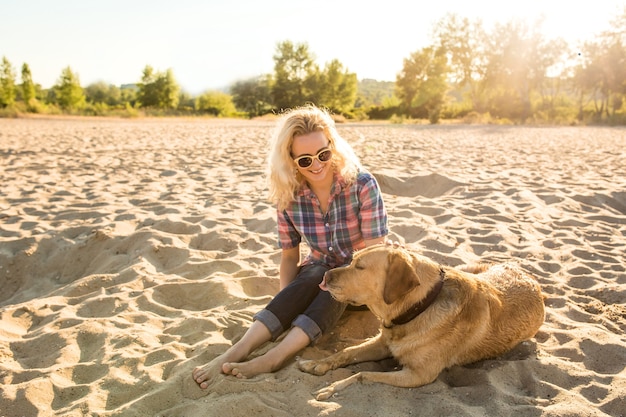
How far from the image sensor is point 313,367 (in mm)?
3299

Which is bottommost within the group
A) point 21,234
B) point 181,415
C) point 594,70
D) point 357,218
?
point 181,415

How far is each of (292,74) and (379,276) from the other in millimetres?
62749

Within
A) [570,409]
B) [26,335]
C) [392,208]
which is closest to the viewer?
[570,409]

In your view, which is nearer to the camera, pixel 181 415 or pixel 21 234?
pixel 181 415

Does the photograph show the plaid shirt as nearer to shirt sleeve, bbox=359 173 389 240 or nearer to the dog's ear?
shirt sleeve, bbox=359 173 389 240

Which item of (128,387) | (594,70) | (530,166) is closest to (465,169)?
(530,166)

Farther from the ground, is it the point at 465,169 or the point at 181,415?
the point at 465,169

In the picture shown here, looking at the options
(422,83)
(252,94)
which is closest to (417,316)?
(422,83)

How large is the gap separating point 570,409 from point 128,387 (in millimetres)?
2751

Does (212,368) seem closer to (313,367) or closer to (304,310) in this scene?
(313,367)

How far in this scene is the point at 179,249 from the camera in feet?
18.6

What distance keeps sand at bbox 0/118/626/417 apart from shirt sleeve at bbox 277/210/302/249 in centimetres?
68

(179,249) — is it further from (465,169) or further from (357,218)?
(465,169)

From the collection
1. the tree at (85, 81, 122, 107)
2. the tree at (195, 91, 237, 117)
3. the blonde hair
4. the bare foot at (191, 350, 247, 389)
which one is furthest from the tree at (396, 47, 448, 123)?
the tree at (85, 81, 122, 107)
